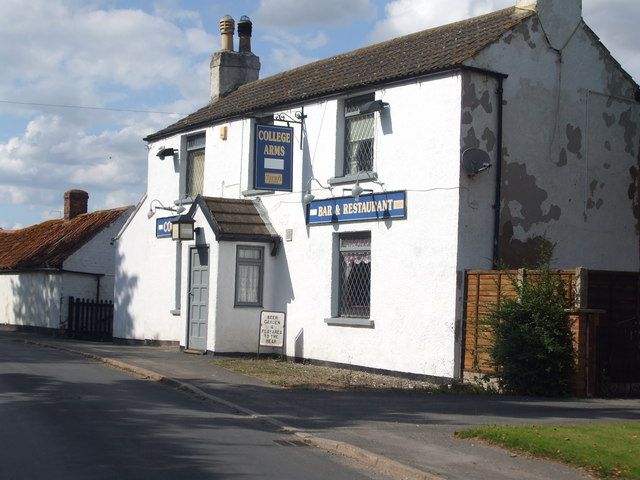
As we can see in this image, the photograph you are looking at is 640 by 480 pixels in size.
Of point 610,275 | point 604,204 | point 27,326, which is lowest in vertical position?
point 27,326

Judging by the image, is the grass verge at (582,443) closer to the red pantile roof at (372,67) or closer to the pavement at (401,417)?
the pavement at (401,417)

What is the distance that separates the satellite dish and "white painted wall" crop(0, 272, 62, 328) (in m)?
19.5

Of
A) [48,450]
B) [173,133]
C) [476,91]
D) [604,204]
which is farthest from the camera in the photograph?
[173,133]

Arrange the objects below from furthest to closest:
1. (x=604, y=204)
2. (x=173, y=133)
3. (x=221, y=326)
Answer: (x=173, y=133) → (x=221, y=326) → (x=604, y=204)

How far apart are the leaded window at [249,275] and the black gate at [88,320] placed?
1124cm

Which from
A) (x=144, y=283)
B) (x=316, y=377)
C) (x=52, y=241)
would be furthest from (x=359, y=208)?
(x=52, y=241)

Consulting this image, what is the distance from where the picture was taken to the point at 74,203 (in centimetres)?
3909

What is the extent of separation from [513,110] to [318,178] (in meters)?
4.58

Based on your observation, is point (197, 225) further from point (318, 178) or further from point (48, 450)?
point (48, 450)

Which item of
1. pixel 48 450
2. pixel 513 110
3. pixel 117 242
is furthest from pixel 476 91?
pixel 117 242

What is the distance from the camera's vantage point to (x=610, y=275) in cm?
1619

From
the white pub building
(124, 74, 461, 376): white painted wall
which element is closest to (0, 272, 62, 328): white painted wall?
(124, 74, 461, 376): white painted wall

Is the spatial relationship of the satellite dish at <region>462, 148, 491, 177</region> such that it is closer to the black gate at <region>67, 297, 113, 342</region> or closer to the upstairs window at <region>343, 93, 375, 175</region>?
the upstairs window at <region>343, 93, 375, 175</region>

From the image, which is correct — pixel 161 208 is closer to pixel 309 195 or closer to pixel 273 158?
pixel 273 158
